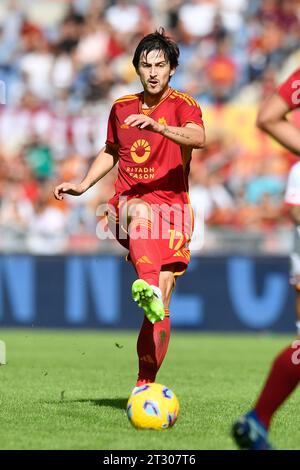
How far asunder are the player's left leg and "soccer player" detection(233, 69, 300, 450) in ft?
6.13

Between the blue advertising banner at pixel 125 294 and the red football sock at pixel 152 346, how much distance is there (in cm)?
822

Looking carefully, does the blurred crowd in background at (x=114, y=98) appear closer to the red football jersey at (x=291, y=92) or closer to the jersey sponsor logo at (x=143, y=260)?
the jersey sponsor logo at (x=143, y=260)

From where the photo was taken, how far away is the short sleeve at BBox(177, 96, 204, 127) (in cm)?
724

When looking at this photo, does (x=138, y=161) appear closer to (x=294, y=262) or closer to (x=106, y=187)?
(x=294, y=262)

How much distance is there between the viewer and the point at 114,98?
737 inches

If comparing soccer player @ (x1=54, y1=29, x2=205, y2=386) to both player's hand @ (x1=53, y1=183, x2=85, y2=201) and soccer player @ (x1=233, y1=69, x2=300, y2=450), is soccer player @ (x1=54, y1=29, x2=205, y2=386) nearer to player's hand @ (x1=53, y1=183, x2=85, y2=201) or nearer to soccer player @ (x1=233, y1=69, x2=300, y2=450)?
player's hand @ (x1=53, y1=183, x2=85, y2=201)

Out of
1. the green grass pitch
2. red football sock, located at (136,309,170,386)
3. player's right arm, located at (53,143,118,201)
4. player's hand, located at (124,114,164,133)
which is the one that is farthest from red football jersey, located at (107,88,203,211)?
the green grass pitch

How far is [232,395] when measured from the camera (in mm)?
8453

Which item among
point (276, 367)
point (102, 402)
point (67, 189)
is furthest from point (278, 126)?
point (102, 402)

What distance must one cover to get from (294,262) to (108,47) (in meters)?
9.67

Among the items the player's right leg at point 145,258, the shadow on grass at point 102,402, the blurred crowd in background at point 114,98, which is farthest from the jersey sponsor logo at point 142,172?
the blurred crowd in background at point 114,98

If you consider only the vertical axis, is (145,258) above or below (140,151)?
below

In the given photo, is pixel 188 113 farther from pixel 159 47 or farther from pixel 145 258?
pixel 145 258

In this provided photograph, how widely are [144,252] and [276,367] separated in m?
1.90
